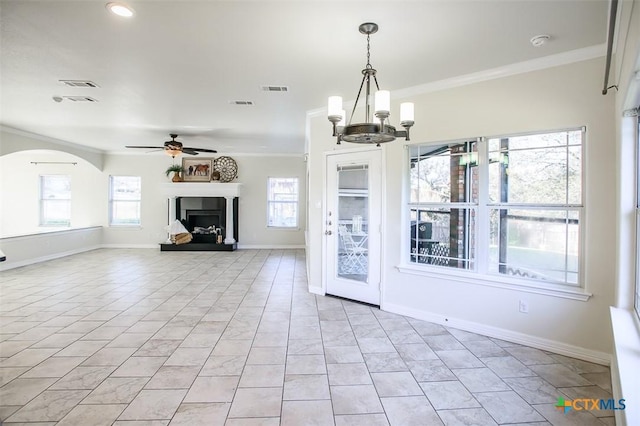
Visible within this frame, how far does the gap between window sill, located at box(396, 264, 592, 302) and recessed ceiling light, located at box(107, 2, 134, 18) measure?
3559mm

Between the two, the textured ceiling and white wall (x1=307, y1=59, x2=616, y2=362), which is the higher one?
the textured ceiling

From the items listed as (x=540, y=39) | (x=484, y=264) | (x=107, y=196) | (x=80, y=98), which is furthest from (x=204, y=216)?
(x=540, y=39)

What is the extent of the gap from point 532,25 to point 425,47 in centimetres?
79

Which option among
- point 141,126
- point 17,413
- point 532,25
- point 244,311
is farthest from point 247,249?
point 532,25

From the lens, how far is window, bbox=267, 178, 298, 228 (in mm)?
9453

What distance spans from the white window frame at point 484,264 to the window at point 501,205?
0.01 meters

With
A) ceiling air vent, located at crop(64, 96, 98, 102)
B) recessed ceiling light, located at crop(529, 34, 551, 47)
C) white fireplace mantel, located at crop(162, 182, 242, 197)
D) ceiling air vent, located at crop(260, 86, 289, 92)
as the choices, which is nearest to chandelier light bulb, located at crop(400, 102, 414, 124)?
recessed ceiling light, located at crop(529, 34, 551, 47)

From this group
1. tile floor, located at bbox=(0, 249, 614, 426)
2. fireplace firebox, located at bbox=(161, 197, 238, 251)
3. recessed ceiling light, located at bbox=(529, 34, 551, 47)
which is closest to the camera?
tile floor, located at bbox=(0, 249, 614, 426)

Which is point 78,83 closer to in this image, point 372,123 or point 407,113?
point 372,123

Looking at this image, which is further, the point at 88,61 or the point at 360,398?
the point at 88,61

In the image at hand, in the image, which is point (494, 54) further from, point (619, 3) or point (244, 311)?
point (244, 311)

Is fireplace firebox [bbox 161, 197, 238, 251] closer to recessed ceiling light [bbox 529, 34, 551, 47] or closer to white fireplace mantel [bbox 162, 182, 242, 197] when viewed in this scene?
white fireplace mantel [bbox 162, 182, 242, 197]

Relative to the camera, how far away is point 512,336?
10.5ft

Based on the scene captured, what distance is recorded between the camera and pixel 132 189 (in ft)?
30.5
